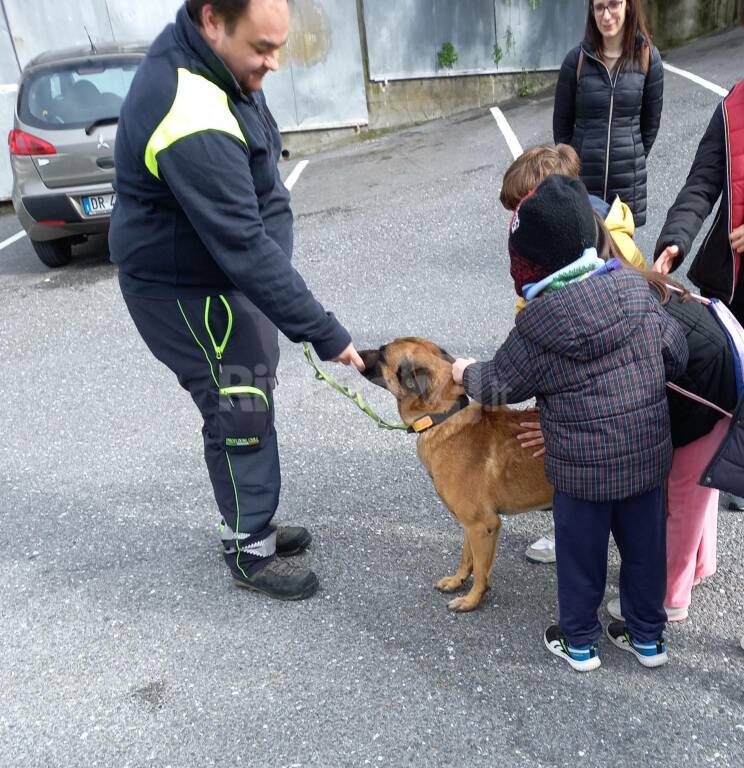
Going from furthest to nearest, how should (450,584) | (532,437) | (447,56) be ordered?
(447,56) < (450,584) < (532,437)

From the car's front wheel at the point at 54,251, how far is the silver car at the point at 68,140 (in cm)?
27

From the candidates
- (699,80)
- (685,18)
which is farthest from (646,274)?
→ (685,18)

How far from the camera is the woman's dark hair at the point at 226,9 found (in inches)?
86.4

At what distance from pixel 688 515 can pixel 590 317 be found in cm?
103

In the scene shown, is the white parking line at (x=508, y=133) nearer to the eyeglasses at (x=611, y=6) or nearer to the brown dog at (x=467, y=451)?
the eyeglasses at (x=611, y=6)

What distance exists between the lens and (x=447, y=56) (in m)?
13.9

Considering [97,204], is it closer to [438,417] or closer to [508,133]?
[438,417]

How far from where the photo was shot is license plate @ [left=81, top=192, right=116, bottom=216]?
7453 mm

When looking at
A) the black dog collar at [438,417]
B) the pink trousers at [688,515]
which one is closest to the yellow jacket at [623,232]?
the pink trousers at [688,515]

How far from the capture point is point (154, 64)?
2.37 m

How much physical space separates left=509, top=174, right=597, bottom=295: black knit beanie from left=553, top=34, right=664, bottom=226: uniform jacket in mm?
2119

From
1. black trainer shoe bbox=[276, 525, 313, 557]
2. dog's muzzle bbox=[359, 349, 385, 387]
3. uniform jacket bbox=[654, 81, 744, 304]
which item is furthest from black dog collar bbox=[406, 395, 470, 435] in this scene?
uniform jacket bbox=[654, 81, 744, 304]

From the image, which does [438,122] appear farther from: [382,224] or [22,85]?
[22,85]

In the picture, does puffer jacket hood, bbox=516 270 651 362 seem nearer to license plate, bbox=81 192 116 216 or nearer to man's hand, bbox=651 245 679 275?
man's hand, bbox=651 245 679 275
